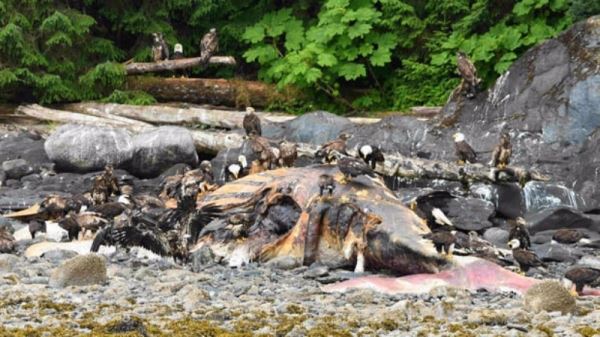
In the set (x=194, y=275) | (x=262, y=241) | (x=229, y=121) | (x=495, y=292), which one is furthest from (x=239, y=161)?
(x=495, y=292)

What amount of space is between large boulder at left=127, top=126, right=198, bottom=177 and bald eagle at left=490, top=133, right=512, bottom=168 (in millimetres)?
6665

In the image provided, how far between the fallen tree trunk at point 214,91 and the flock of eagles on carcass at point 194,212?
6.20m

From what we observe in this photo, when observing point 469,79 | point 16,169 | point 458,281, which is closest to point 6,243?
point 458,281

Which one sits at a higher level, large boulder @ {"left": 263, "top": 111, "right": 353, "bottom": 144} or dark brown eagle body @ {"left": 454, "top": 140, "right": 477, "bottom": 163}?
large boulder @ {"left": 263, "top": 111, "right": 353, "bottom": 144}

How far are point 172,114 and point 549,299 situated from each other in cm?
1788

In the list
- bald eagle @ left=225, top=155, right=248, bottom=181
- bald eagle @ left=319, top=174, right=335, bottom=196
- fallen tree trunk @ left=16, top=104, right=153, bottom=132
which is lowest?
bald eagle @ left=319, top=174, right=335, bottom=196

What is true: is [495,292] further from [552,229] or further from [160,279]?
[552,229]

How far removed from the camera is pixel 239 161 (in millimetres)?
19391

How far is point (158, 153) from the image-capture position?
69.9ft

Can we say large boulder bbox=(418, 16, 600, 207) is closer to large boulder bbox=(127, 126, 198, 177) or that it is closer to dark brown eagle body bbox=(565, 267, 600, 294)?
large boulder bbox=(127, 126, 198, 177)

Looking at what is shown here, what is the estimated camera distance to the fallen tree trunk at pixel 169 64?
27719mm

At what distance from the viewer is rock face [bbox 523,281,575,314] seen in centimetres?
870

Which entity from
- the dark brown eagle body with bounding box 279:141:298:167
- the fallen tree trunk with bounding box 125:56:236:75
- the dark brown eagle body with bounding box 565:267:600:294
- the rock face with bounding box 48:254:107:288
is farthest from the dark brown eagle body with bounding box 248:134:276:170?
the fallen tree trunk with bounding box 125:56:236:75

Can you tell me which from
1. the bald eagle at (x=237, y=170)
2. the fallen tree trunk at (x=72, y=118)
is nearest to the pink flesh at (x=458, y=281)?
the bald eagle at (x=237, y=170)
